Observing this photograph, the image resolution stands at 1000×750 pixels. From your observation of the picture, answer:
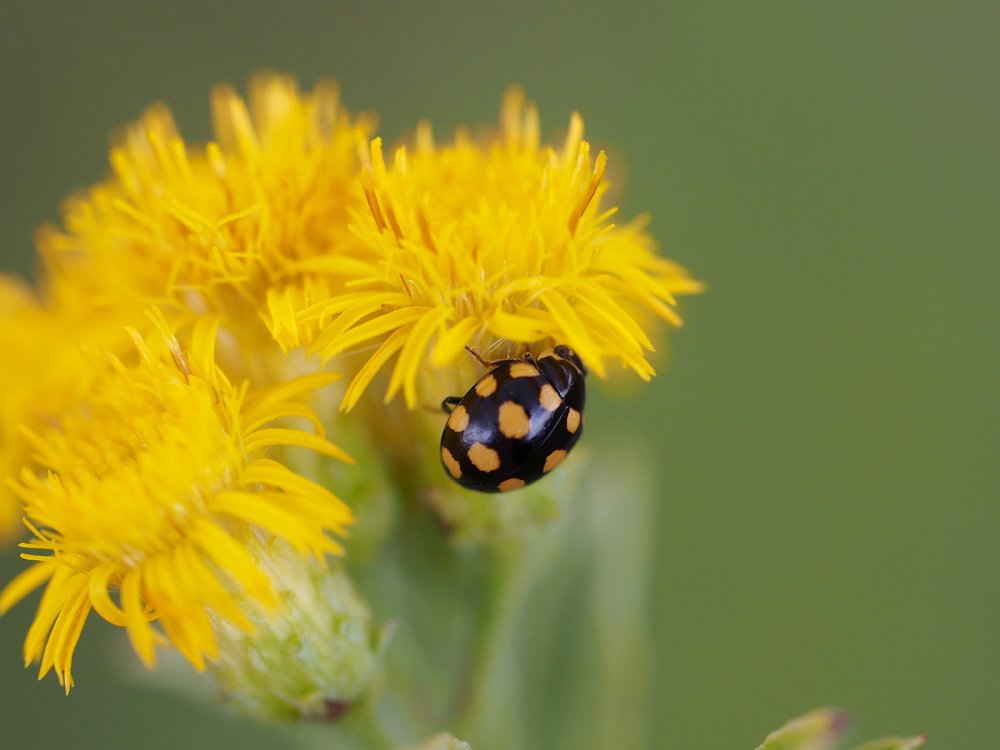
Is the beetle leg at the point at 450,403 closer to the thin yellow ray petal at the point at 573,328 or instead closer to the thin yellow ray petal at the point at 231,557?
the thin yellow ray petal at the point at 573,328

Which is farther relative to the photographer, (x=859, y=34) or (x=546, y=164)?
(x=859, y=34)

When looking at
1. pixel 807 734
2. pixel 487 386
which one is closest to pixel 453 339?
pixel 487 386

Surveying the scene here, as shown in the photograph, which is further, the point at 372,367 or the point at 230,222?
the point at 230,222

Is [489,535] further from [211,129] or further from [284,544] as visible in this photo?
[211,129]

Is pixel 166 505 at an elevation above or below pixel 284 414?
below

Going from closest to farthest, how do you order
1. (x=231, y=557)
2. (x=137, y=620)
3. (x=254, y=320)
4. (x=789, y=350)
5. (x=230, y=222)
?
(x=137, y=620) → (x=231, y=557) → (x=230, y=222) → (x=254, y=320) → (x=789, y=350)

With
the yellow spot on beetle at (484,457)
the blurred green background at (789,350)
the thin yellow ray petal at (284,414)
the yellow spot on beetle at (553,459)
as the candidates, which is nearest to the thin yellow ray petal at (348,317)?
the thin yellow ray petal at (284,414)

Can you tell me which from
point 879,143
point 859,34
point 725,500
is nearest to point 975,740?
point 725,500

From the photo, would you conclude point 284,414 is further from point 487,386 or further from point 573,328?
point 573,328
